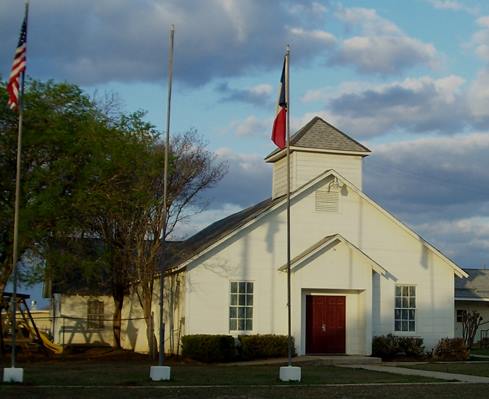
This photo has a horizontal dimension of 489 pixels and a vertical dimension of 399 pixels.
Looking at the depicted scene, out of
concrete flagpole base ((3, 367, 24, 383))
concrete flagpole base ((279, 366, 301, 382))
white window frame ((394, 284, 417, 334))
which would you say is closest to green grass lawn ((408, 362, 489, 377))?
white window frame ((394, 284, 417, 334))

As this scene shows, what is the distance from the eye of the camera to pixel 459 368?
26172 mm

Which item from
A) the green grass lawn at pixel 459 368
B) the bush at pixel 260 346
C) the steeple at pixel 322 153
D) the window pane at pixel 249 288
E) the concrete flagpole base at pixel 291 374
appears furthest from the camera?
the steeple at pixel 322 153

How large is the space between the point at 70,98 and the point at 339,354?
1336 cm

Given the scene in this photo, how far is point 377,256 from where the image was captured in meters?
32.5

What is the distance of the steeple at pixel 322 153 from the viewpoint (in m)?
33.2

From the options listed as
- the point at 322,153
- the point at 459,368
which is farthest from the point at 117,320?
the point at 459,368

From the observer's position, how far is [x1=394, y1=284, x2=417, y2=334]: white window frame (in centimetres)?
3256

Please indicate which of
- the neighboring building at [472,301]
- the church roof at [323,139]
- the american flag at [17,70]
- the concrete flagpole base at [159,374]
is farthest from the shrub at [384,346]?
the american flag at [17,70]

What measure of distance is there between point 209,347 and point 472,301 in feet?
71.6

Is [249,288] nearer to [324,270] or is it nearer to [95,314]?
[324,270]

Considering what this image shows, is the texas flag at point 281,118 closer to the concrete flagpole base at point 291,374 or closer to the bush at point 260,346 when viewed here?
the concrete flagpole base at point 291,374

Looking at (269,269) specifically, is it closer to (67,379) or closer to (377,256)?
(377,256)

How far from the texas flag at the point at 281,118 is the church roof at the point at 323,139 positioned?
1151cm

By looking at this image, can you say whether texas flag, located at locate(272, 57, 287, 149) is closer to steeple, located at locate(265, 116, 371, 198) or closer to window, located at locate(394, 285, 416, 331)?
steeple, located at locate(265, 116, 371, 198)
